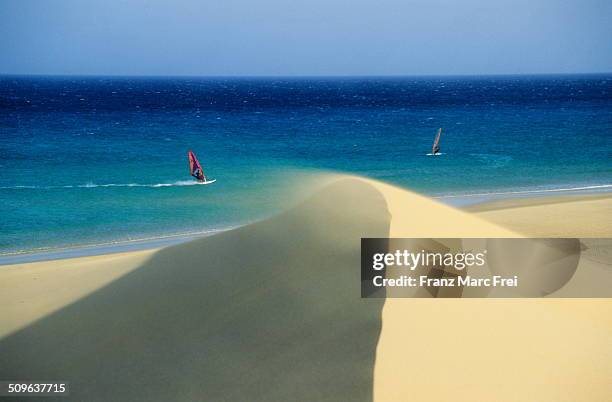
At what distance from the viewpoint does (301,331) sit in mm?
7387

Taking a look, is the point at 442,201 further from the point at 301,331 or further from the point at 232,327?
the point at 232,327

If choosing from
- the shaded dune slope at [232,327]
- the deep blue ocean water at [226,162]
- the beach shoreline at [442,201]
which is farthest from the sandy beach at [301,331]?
the deep blue ocean water at [226,162]

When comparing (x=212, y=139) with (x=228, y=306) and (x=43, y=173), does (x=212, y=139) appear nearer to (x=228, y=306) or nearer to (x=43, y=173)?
(x=43, y=173)

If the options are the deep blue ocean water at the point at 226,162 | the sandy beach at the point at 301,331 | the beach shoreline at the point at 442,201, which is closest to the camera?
the sandy beach at the point at 301,331

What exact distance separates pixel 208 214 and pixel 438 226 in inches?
526

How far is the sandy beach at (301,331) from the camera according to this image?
262 inches

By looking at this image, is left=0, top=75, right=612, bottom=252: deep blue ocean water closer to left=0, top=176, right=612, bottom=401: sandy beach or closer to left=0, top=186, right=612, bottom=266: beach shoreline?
left=0, top=186, right=612, bottom=266: beach shoreline

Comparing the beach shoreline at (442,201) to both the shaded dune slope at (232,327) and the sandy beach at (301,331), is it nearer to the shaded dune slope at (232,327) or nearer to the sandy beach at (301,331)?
the sandy beach at (301,331)

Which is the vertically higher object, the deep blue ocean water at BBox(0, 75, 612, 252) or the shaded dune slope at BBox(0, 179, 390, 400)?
the shaded dune slope at BBox(0, 179, 390, 400)

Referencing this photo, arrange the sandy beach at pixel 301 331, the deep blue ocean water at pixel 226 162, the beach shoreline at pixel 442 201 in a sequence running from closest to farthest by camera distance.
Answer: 1. the sandy beach at pixel 301 331
2. the beach shoreline at pixel 442 201
3. the deep blue ocean water at pixel 226 162

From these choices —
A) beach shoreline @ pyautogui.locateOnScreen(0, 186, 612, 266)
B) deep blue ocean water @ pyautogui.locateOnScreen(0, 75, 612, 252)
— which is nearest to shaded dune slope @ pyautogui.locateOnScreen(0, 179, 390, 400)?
beach shoreline @ pyautogui.locateOnScreen(0, 186, 612, 266)

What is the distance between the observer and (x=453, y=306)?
766 centimetres

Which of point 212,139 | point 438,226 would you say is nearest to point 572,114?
point 212,139

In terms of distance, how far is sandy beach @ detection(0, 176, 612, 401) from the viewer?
6.66 meters
